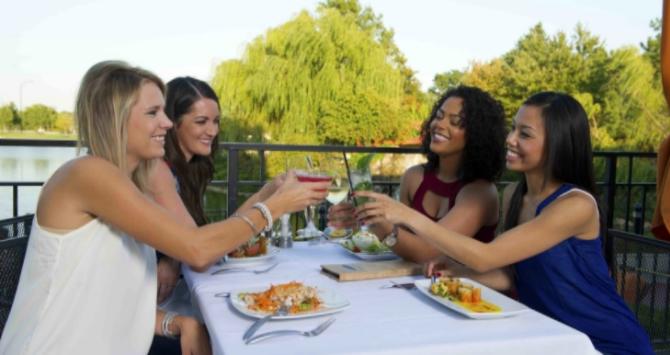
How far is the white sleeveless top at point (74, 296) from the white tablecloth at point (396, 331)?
0.68 feet

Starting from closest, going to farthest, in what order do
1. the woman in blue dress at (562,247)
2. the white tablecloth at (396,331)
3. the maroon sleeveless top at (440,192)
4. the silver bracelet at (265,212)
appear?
the white tablecloth at (396,331), the silver bracelet at (265,212), the woman in blue dress at (562,247), the maroon sleeveless top at (440,192)

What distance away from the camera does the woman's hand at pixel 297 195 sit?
1.53 meters

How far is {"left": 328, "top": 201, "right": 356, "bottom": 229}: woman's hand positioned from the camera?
174 centimetres

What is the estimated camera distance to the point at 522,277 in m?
1.73

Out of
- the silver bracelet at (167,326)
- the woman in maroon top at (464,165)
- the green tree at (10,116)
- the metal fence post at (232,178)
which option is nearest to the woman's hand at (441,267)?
the woman in maroon top at (464,165)

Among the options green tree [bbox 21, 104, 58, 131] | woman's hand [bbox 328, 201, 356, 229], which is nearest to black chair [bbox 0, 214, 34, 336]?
woman's hand [bbox 328, 201, 356, 229]

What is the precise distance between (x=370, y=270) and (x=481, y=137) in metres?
0.88

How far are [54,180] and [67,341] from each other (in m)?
0.37

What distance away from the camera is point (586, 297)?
5.28 ft

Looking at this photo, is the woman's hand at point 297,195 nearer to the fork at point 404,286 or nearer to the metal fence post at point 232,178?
the fork at point 404,286

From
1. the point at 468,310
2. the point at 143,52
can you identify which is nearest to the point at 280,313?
the point at 468,310

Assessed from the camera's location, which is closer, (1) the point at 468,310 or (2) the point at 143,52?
(1) the point at 468,310

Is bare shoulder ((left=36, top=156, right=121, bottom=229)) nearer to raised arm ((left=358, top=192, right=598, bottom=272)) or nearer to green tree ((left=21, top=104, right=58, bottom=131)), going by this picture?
raised arm ((left=358, top=192, right=598, bottom=272))

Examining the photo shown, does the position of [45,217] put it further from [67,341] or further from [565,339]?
[565,339]
